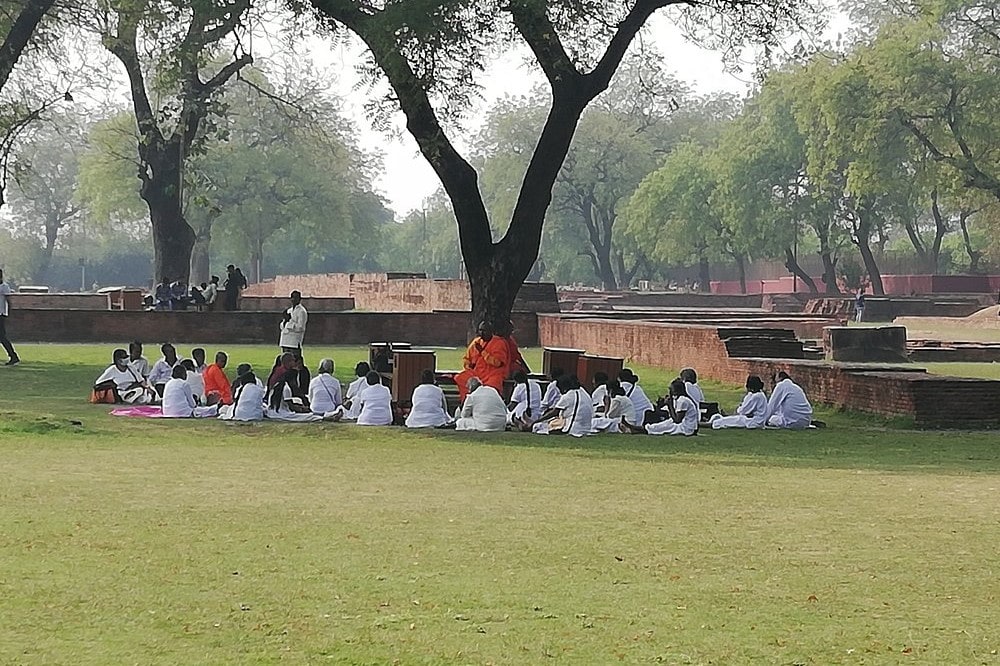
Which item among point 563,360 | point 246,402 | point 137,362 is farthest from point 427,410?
point 137,362

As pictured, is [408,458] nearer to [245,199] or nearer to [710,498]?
[710,498]

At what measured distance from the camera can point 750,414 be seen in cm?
1429

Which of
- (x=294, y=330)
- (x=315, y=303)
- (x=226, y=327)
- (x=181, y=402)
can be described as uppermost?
(x=315, y=303)

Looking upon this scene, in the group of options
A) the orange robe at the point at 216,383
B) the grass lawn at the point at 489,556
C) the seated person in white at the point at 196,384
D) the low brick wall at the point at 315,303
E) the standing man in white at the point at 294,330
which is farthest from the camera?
the low brick wall at the point at 315,303

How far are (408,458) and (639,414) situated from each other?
3.33 meters

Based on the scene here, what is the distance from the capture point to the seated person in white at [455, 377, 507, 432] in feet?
44.3

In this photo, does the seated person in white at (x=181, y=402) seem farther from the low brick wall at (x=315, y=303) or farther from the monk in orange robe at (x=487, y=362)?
the low brick wall at (x=315, y=303)

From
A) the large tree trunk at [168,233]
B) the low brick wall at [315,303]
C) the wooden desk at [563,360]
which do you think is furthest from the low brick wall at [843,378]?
the low brick wall at [315,303]

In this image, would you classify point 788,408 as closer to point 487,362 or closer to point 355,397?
point 487,362

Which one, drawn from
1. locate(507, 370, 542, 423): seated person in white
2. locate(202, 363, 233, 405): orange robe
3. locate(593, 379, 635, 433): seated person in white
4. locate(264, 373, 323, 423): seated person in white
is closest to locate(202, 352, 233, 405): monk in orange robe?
locate(202, 363, 233, 405): orange robe

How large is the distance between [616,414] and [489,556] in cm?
721

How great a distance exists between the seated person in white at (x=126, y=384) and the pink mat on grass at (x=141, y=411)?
1.42ft

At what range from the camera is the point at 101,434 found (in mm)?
12359

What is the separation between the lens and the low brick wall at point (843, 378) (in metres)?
14.1
